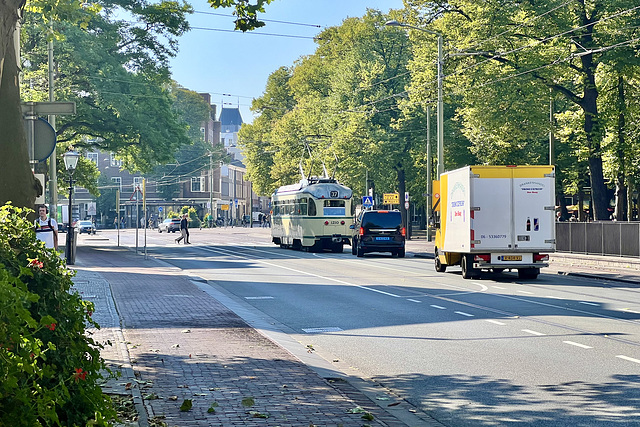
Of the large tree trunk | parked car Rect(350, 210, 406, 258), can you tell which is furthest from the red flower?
parked car Rect(350, 210, 406, 258)

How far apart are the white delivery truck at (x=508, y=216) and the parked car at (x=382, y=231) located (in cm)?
1448

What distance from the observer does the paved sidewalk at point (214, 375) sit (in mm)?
7133

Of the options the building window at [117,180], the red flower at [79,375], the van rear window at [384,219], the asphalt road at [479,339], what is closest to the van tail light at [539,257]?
the asphalt road at [479,339]

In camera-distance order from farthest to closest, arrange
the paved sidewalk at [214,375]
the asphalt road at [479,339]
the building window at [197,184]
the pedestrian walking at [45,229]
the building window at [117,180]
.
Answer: the building window at [117,180], the building window at [197,184], the pedestrian walking at [45,229], the asphalt road at [479,339], the paved sidewalk at [214,375]

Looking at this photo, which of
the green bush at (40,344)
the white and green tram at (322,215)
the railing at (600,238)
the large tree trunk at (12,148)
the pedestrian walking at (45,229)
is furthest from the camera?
the white and green tram at (322,215)

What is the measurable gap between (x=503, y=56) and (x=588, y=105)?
12.9 feet

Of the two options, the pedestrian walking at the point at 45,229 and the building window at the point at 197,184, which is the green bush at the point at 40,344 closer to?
the pedestrian walking at the point at 45,229

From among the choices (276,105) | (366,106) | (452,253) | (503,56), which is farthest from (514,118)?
(276,105)

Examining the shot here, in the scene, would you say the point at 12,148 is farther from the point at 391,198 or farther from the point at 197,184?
the point at 197,184

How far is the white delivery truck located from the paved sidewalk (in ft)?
32.9

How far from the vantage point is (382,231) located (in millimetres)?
38719

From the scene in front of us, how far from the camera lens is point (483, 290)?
2064cm

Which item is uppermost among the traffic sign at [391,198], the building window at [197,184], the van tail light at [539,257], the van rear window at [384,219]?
the building window at [197,184]

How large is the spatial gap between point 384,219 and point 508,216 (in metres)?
14.9
